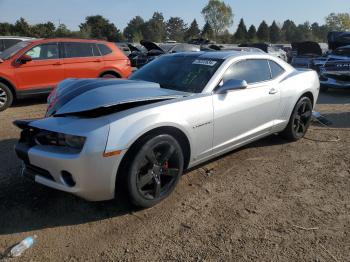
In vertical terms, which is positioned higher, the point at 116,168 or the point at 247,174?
the point at 116,168

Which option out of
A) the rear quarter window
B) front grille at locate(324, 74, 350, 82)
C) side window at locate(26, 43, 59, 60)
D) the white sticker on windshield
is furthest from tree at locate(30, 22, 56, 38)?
the white sticker on windshield

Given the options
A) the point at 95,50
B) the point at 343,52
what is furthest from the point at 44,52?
the point at 343,52

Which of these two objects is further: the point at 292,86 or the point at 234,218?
the point at 292,86

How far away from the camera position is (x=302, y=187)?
4141 mm

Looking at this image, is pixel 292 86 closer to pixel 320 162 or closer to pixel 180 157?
pixel 320 162

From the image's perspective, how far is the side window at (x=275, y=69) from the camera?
17.0 ft

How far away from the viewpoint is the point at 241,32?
317ft

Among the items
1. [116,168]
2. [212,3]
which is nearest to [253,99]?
[116,168]

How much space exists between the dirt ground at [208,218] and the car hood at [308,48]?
10.3 meters

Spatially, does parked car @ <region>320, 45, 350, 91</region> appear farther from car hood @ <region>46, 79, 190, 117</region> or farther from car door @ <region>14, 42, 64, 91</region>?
car hood @ <region>46, 79, 190, 117</region>

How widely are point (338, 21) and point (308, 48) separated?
106 meters

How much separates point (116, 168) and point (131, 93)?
2.82 feet

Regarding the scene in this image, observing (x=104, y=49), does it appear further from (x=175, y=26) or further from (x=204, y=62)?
(x=175, y=26)

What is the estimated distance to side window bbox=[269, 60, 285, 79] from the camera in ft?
17.0
